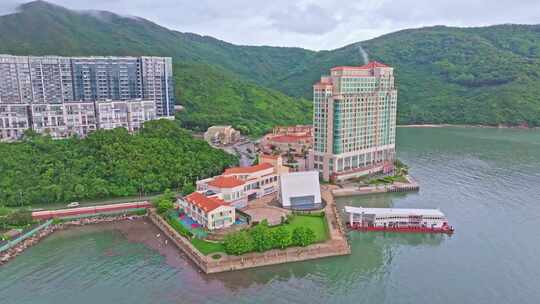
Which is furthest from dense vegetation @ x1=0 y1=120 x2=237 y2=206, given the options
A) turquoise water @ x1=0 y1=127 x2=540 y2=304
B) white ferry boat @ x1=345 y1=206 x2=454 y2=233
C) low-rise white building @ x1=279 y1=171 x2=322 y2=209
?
white ferry boat @ x1=345 y1=206 x2=454 y2=233

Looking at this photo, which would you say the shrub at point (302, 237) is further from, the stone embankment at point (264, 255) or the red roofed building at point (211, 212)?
the red roofed building at point (211, 212)

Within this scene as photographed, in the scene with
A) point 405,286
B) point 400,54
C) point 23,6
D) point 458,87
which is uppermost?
point 23,6

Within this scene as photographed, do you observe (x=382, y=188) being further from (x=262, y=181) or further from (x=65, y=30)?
(x=65, y=30)

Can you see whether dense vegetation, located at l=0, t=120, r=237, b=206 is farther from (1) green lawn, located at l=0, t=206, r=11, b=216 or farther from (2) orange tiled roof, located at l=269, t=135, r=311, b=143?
(2) orange tiled roof, located at l=269, t=135, r=311, b=143

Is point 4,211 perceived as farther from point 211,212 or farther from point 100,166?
point 211,212

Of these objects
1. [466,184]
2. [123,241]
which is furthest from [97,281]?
[466,184]

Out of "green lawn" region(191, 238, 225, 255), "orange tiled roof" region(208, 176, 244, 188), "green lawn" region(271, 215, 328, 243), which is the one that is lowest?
"green lawn" region(191, 238, 225, 255)
